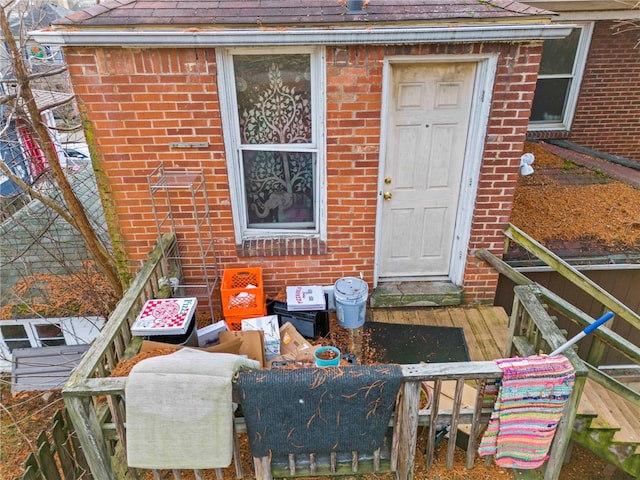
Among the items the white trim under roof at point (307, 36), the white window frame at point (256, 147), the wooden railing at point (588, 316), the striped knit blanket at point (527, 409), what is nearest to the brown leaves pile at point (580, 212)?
the wooden railing at point (588, 316)

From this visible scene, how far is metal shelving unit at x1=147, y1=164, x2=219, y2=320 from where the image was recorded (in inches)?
167

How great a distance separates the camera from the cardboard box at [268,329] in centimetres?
409

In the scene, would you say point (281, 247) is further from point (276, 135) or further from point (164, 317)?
point (164, 317)

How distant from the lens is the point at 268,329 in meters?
4.16

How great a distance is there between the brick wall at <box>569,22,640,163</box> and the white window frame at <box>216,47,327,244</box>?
5036 millimetres

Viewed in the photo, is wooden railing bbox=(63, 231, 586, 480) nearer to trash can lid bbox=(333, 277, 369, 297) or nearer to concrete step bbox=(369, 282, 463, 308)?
concrete step bbox=(369, 282, 463, 308)

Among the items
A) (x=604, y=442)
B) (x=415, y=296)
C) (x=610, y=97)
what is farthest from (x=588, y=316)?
(x=610, y=97)

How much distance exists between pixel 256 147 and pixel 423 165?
66.5 inches

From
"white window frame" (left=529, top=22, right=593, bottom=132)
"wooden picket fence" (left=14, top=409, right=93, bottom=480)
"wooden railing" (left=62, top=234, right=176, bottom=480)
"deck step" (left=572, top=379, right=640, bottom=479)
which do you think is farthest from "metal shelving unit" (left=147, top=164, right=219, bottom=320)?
"white window frame" (left=529, top=22, right=593, bottom=132)

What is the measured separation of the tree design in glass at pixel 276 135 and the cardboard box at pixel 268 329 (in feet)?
3.45

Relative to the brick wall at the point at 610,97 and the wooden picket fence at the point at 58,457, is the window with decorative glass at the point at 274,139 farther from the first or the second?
the brick wall at the point at 610,97

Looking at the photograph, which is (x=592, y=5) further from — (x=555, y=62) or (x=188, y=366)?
(x=188, y=366)

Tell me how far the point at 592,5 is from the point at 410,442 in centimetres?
634

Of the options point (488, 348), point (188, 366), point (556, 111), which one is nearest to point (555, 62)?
point (556, 111)
